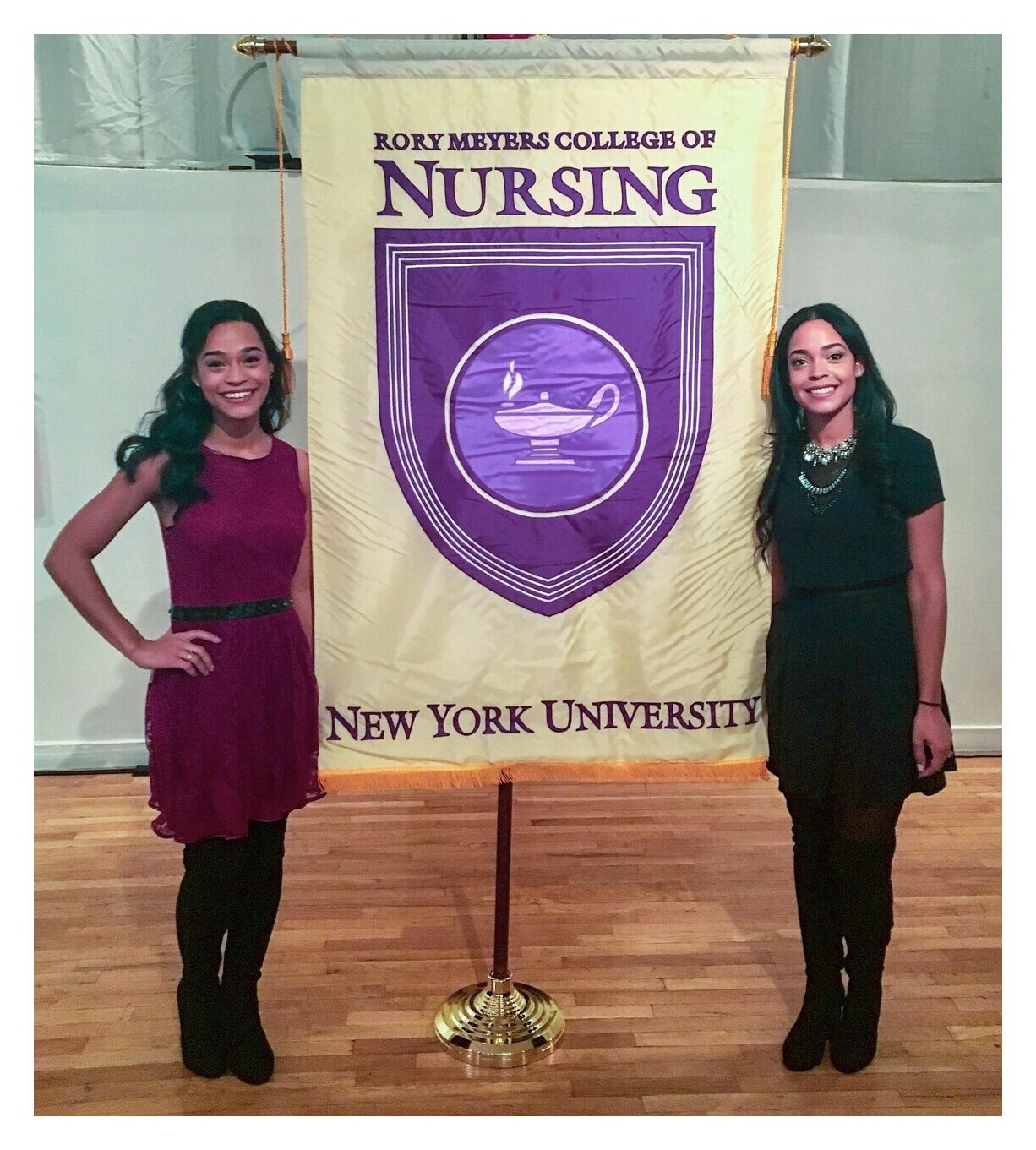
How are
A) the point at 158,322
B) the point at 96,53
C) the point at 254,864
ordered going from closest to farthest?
the point at 254,864
the point at 96,53
the point at 158,322

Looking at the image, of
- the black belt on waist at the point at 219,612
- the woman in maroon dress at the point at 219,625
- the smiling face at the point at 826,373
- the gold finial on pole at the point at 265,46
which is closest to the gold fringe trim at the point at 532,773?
the woman in maroon dress at the point at 219,625

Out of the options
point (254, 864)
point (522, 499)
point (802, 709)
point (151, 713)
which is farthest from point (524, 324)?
point (254, 864)

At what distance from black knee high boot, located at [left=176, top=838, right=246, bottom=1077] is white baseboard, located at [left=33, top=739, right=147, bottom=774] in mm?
1624

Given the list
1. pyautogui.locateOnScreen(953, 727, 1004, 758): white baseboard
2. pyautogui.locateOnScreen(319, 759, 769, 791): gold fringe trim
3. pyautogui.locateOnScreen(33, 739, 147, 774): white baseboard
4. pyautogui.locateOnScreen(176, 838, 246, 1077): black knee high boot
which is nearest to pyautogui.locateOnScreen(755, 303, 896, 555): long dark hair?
pyautogui.locateOnScreen(319, 759, 769, 791): gold fringe trim

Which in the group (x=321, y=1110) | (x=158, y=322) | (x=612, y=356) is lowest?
(x=321, y=1110)

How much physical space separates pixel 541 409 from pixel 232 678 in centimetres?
79

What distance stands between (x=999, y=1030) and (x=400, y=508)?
1.70 meters

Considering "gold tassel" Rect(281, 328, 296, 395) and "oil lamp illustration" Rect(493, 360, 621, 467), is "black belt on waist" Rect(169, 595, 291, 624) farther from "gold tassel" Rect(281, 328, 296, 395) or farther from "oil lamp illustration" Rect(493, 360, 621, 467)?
"oil lamp illustration" Rect(493, 360, 621, 467)

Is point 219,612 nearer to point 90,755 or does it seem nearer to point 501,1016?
point 501,1016

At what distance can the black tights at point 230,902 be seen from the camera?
192cm

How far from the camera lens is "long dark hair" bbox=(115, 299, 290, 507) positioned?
1829 millimetres

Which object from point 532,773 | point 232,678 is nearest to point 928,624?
point 532,773

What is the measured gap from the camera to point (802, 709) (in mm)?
1928

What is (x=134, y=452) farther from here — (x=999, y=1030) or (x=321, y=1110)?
(x=999, y=1030)
